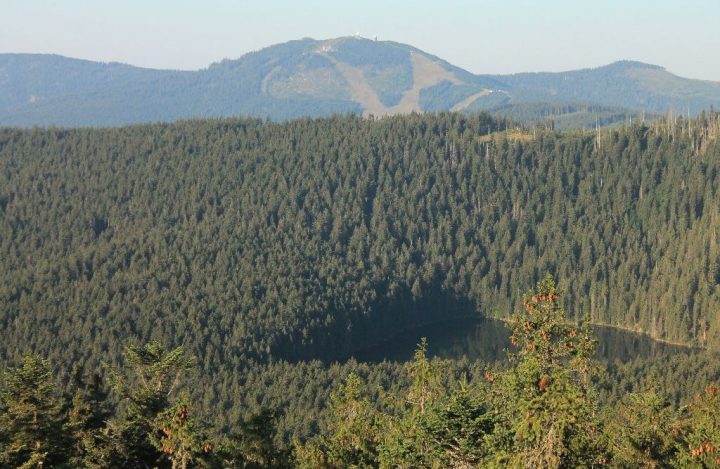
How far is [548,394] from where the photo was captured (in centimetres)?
3444

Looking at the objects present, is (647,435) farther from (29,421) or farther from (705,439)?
(29,421)

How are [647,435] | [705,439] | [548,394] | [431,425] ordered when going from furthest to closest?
[647,435] → [705,439] → [431,425] → [548,394]

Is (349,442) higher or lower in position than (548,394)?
lower

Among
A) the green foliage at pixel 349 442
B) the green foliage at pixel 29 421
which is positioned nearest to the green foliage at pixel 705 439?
the green foliage at pixel 349 442

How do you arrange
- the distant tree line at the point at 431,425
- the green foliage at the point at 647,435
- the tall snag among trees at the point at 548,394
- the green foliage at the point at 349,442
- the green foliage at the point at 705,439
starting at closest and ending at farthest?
the tall snag among trees at the point at 548,394 < the distant tree line at the point at 431,425 < the green foliage at the point at 705,439 < the green foliage at the point at 647,435 < the green foliage at the point at 349,442

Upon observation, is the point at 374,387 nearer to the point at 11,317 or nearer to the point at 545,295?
the point at 11,317

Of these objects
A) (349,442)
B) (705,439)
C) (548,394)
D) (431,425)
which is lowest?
(349,442)

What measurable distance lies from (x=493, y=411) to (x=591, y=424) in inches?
221

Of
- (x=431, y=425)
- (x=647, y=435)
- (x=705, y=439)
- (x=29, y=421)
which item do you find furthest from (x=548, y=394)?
(x=29, y=421)

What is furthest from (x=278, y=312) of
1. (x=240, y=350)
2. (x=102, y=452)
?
(x=102, y=452)

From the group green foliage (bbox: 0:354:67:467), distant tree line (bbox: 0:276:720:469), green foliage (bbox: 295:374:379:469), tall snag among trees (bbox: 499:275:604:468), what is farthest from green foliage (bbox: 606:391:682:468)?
green foliage (bbox: 0:354:67:467)

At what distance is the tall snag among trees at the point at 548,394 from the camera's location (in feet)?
112

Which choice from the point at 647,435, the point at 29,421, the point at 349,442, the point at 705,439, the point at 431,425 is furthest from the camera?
the point at 349,442

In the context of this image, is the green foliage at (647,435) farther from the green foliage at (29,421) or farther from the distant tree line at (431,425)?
the green foliage at (29,421)
